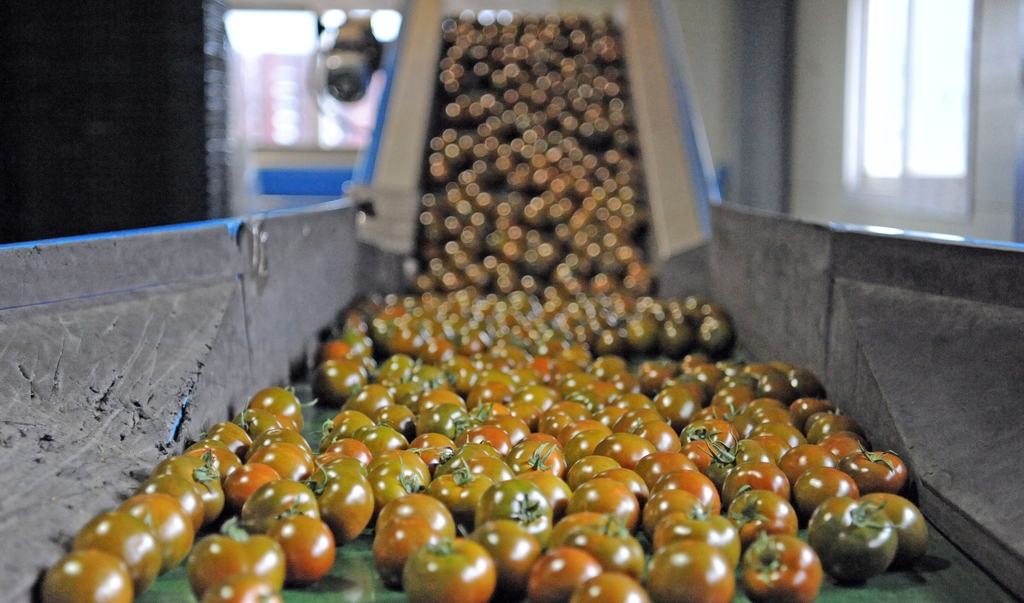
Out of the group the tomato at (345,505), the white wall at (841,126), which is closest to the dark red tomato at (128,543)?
the tomato at (345,505)

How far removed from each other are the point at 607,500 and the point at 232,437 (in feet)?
3.03

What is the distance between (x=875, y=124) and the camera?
363 inches

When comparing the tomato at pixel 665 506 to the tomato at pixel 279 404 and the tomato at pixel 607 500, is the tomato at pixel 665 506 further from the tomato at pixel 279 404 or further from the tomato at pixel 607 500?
the tomato at pixel 279 404

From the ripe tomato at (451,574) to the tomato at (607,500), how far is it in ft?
1.01

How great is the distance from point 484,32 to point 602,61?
92 centimetres

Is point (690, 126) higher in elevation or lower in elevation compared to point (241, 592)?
higher

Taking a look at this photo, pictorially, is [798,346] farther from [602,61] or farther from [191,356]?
[602,61]

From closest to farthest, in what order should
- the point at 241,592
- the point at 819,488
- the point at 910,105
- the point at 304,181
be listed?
the point at 241,592
the point at 819,488
the point at 910,105
the point at 304,181

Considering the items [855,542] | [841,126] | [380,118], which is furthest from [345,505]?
[841,126]

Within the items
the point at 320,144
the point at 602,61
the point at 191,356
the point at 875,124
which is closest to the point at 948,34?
the point at 875,124

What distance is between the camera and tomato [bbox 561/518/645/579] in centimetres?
140

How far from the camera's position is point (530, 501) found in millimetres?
1607

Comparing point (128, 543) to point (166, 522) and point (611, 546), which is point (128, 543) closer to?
point (166, 522)

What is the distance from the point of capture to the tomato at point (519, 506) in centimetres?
159
